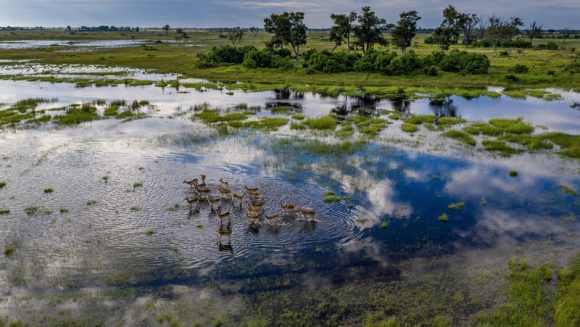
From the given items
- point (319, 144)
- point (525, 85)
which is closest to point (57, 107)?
point (319, 144)

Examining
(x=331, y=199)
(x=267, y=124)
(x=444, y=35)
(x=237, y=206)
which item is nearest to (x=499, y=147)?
(x=331, y=199)

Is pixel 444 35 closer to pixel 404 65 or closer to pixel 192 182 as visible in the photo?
pixel 404 65

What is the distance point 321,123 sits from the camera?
132 ft

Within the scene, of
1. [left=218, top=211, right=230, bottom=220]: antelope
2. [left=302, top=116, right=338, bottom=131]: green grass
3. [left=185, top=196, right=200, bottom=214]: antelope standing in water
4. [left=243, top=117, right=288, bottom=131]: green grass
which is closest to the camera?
[left=218, top=211, right=230, bottom=220]: antelope

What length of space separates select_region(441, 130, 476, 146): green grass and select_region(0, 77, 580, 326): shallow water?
4.75 feet

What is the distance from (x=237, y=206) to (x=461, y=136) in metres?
22.7

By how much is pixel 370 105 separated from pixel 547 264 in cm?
3803

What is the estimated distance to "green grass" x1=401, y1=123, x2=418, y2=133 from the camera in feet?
127

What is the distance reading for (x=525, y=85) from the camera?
66438 mm

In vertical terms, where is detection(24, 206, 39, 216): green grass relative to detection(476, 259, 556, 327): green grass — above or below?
above

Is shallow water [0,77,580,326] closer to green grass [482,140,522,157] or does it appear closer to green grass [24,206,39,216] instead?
green grass [24,206,39,216]

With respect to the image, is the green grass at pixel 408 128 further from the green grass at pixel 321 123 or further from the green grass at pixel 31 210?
the green grass at pixel 31 210

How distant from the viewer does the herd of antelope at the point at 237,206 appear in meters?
20.4

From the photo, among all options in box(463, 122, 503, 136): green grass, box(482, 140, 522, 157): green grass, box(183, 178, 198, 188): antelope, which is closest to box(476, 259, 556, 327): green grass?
box(183, 178, 198, 188): antelope
